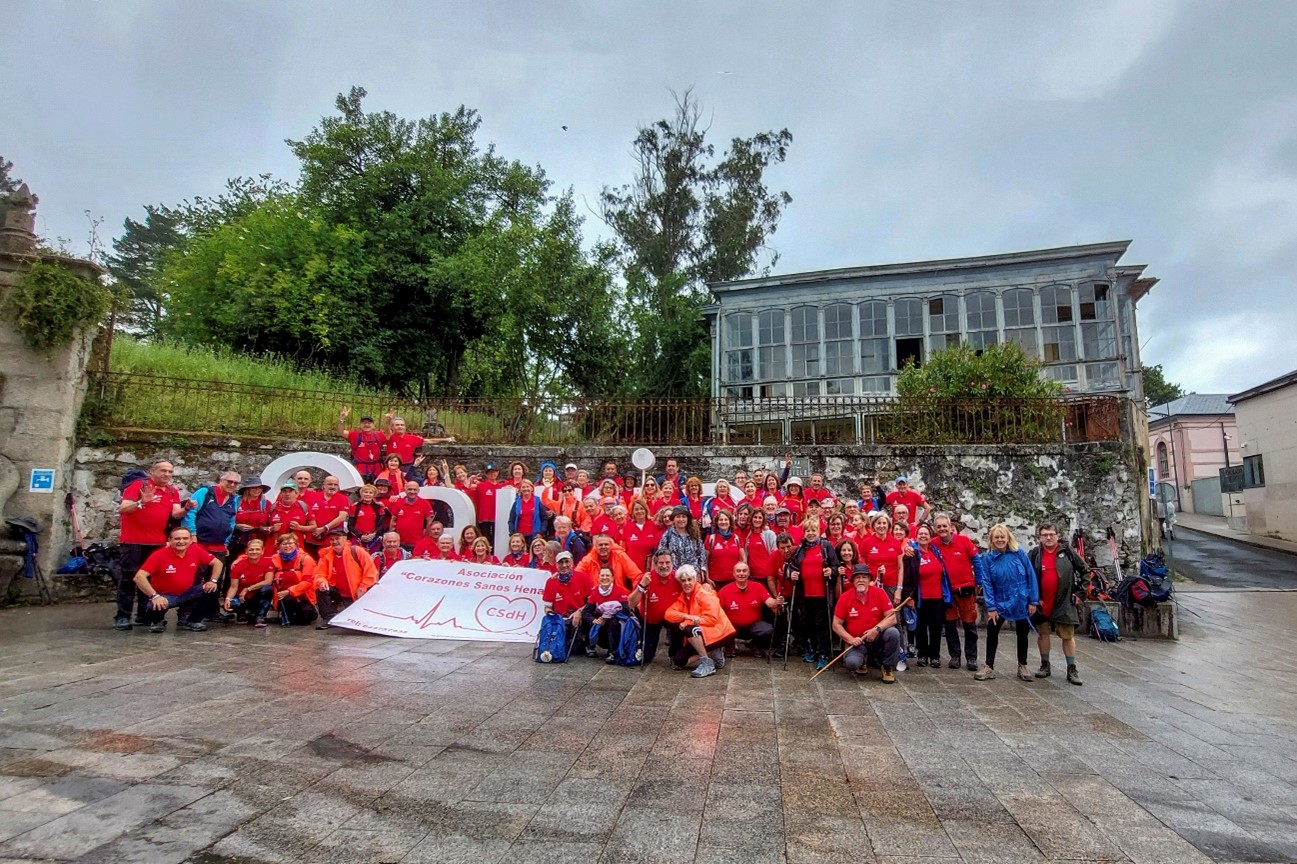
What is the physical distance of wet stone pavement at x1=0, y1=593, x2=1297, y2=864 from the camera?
132 inches

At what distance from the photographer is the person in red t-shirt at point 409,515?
1016 centimetres

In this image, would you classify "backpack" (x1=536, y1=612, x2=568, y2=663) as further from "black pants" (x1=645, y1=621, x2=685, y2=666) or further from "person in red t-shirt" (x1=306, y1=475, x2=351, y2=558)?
"person in red t-shirt" (x1=306, y1=475, x2=351, y2=558)

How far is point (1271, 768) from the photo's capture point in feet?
15.7

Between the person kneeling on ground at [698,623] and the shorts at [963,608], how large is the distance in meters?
2.48

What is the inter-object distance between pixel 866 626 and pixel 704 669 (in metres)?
1.73

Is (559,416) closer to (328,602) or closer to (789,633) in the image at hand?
(328,602)

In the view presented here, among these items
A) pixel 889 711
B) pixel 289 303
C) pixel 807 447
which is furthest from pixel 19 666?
pixel 289 303

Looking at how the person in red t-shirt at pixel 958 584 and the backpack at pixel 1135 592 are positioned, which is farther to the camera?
the backpack at pixel 1135 592

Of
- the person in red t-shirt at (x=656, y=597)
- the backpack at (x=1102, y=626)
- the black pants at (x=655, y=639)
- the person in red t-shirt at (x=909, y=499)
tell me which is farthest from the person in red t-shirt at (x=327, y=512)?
the backpack at (x=1102, y=626)

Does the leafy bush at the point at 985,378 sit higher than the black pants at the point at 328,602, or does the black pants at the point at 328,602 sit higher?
the leafy bush at the point at 985,378

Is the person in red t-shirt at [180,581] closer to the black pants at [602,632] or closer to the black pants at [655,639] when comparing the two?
the black pants at [602,632]

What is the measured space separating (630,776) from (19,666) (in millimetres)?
5717

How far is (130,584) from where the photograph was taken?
843 cm

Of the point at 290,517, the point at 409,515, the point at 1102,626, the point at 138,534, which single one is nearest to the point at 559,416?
the point at 409,515
